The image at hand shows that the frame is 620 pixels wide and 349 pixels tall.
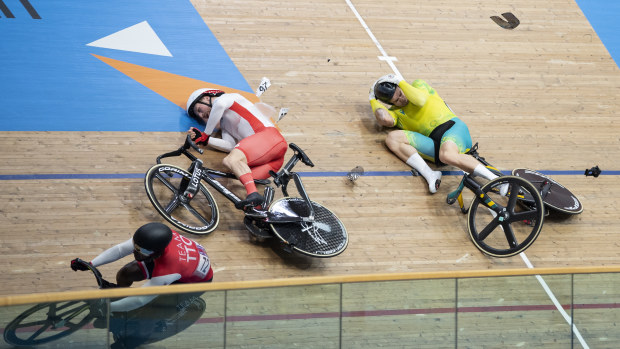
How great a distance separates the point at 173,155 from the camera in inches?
239

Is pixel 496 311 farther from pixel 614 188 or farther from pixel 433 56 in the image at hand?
pixel 433 56

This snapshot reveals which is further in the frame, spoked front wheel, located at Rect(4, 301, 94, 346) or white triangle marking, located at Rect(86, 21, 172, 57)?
white triangle marking, located at Rect(86, 21, 172, 57)

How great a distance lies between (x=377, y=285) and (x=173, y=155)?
2240mm

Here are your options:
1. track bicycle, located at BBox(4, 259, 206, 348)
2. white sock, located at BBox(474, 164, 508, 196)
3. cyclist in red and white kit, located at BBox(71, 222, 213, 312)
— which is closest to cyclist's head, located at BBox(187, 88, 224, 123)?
cyclist in red and white kit, located at BBox(71, 222, 213, 312)

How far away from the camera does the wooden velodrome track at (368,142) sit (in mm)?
5793

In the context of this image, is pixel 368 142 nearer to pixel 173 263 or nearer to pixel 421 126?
pixel 421 126

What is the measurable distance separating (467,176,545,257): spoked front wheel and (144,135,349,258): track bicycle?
1169mm

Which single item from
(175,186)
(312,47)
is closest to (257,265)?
(175,186)

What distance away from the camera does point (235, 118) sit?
6.39 metres

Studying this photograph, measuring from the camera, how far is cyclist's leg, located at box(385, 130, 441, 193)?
6758 millimetres

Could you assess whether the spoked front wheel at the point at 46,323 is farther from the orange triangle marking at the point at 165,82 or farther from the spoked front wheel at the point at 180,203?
the orange triangle marking at the point at 165,82

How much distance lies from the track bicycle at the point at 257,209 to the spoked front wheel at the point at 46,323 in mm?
1661

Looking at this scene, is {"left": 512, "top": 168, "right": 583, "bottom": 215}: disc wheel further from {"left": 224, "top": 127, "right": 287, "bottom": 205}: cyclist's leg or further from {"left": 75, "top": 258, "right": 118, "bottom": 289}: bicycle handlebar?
{"left": 75, "top": 258, "right": 118, "bottom": 289}: bicycle handlebar

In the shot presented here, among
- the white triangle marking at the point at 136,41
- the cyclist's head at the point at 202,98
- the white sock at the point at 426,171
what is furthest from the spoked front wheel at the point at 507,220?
the white triangle marking at the point at 136,41
